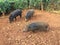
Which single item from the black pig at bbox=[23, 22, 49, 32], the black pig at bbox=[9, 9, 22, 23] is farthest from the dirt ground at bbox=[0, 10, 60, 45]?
the black pig at bbox=[9, 9, 22, 23]

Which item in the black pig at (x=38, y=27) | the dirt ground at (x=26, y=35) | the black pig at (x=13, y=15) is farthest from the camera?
the black pig at (x=13, y=15)

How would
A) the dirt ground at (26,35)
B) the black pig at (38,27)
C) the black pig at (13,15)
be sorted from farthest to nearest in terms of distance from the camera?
1. the black pig at (13,15)
2. the black pig at (38,27)
3. the dirt ground at (26,35)

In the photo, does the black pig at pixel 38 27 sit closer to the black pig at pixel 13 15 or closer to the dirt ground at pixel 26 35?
the dirt ground at pixel 26 35

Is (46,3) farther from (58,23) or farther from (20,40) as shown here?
(20,40)

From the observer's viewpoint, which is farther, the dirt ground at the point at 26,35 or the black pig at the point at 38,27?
the black pig at the point at 38,27

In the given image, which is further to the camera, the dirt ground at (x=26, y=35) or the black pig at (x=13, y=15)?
the black pig at (x=13, y=15)

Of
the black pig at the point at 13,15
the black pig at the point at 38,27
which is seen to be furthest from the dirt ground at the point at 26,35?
the black pig at the point at 13,15

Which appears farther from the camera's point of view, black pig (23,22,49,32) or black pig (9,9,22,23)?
black pig (9,9,22,23)

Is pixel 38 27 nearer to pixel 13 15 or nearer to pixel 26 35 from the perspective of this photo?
pixel 26 35

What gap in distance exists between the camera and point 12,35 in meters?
7.15

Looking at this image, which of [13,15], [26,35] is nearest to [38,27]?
[26,35]

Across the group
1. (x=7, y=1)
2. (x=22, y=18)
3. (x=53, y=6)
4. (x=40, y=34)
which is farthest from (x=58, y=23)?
(x=7, y=1)

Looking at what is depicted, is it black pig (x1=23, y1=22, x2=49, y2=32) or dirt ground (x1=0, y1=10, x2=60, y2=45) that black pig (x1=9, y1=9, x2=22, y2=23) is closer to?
dirt ground (x1=0, y1=10, x2=60, y2=45)

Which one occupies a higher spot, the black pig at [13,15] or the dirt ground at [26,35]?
the black pig at [13,15]
